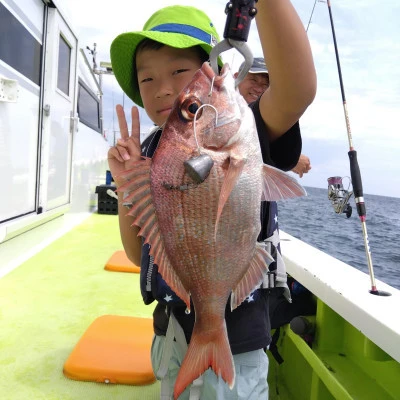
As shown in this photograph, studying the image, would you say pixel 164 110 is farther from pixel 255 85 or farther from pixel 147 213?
pixel 255 85

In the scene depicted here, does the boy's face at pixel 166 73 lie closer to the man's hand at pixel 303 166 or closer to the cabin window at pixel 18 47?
the man's hand at pixel 303 166

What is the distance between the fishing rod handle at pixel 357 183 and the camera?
8.46 ft

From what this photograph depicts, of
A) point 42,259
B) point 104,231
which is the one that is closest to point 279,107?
point 42,259

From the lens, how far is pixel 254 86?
296 centimetres

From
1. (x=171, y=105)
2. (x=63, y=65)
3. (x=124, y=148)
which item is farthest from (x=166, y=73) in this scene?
(x=63, y=65)

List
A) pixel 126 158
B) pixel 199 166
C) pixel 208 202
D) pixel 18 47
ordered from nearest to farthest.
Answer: pixel 199 166 < pixel 208 202 < pixel 126 158 < pixel 18 47

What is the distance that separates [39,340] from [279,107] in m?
2.11

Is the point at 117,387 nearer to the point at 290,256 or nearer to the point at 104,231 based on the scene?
the point at 290,256

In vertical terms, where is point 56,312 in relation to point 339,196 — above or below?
below

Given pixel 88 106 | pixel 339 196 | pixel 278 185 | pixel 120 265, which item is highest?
pixel 88 106

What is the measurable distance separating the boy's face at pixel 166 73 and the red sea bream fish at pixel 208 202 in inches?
14.7

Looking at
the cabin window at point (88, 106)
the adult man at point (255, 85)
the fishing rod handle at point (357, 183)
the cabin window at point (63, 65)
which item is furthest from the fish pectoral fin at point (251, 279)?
the cabin window at point (88, 106)

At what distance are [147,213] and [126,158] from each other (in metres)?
0.42

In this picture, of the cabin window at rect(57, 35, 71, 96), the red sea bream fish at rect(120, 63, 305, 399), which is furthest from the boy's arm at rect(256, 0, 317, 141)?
the cabin window at rect(57, 35, 71, 96)
